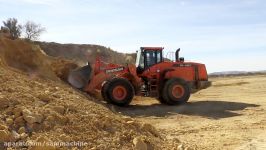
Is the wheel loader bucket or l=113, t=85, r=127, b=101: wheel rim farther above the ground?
the wheel loader bucket

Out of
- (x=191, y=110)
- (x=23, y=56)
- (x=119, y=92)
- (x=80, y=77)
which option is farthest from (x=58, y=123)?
(x=80, y=77)

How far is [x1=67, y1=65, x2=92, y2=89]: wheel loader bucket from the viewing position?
17.4 metres

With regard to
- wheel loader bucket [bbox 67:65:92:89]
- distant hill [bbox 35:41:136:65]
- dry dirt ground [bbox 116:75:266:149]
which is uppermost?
distant hill [bbox 35:41:136:65]

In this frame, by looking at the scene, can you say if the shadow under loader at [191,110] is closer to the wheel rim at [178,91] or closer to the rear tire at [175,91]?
the rear tire at [175,91]

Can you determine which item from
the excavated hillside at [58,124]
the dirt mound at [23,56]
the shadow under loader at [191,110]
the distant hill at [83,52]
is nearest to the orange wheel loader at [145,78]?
the shadow under loader at [191,110]

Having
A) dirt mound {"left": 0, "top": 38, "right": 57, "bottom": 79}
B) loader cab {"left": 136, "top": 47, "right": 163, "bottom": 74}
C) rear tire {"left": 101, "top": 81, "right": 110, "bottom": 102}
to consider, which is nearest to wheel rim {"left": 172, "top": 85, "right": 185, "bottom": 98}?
loader cab {"left": 136, "top": 47, "right": 163, "bottom": 74}

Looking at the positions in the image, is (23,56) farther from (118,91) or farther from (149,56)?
(149,56)

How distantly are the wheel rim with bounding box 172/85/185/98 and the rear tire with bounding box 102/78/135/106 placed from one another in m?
1.80

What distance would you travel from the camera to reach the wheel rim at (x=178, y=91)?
58.9ft

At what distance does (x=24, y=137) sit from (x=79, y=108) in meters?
1.98

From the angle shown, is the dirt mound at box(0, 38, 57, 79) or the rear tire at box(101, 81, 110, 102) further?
the rear tire at box(101, 81, 110, 102)

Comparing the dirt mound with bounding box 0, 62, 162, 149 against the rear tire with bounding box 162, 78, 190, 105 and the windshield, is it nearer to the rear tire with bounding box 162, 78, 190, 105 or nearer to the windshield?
the rear tire with bounding box 162, 78, 190, 105

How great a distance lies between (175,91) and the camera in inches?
709

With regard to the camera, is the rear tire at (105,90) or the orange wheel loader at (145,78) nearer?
the rear tire at (105,90)
